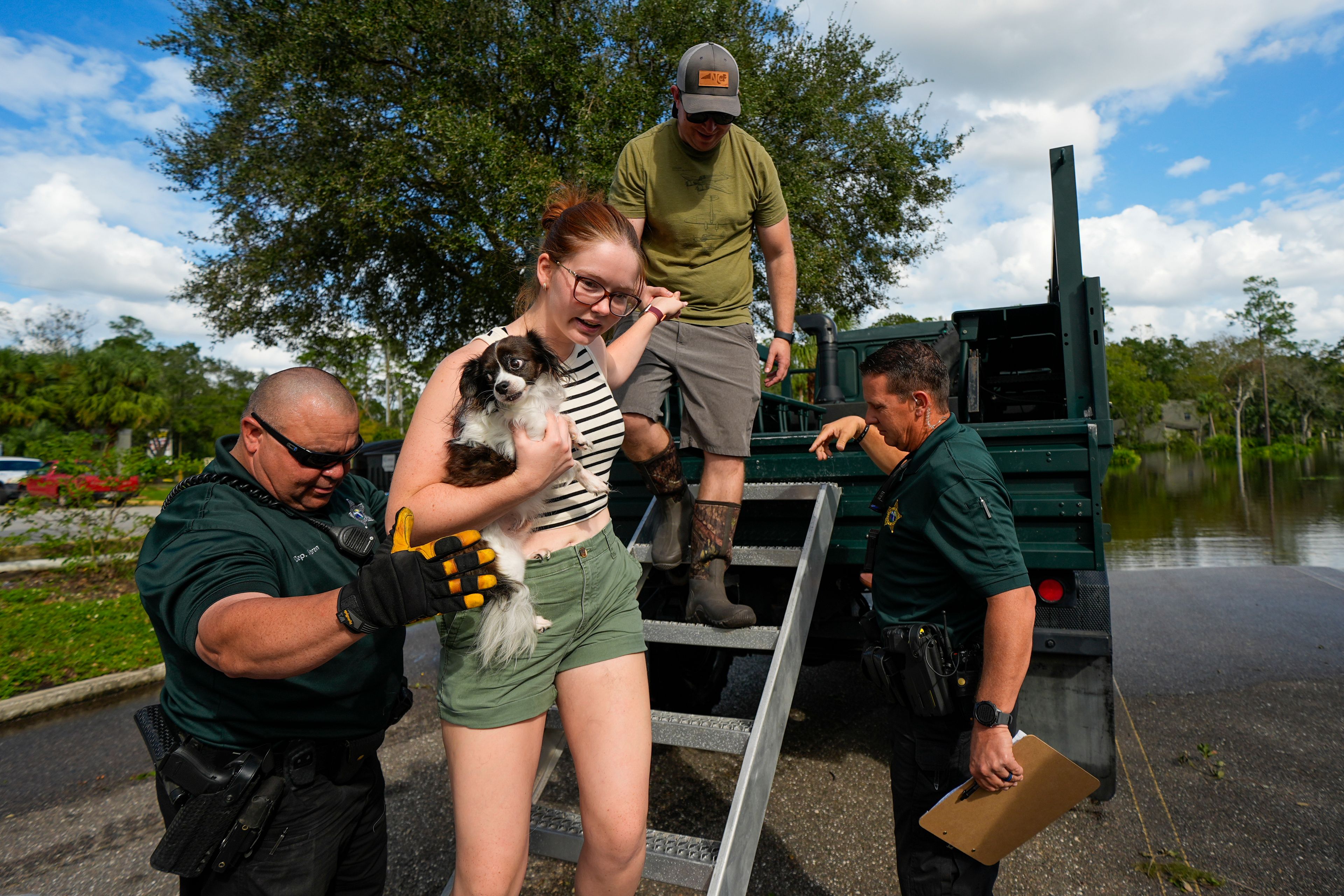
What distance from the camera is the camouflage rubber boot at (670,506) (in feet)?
9.11

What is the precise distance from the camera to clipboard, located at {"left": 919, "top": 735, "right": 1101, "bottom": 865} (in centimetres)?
197

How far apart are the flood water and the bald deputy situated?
31.8 feet

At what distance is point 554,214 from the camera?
1934mm

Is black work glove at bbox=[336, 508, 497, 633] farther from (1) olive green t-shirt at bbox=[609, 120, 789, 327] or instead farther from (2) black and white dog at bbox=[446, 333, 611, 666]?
(1) olive green t-shirt at bbox=[609, 120, 789, 327]

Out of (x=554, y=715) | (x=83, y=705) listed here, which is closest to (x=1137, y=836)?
(x=554, y=715)

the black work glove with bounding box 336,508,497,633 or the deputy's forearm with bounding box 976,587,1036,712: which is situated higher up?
the black work glove with bounding box 336,508,497,633

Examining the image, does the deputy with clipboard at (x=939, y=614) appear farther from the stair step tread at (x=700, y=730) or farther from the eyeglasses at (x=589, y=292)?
the eyeglasses at (x=589, y=292)

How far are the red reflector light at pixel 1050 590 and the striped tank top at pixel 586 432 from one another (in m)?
2.03

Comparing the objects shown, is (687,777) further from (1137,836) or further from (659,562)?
(1137,836)

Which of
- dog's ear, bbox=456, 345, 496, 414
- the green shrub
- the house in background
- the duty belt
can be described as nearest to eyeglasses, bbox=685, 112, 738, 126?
dog's ear, bbox=456, 345, 496, 414

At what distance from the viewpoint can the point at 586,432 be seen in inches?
70.7

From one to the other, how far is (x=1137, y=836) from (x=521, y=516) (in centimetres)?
312

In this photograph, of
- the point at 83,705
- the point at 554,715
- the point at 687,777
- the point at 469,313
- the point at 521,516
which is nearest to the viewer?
the point at 521,516

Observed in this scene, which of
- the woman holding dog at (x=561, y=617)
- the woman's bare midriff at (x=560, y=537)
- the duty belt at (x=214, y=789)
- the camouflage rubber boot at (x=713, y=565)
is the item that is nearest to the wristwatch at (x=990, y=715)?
the camouflage rubber boot at (x=713, y=565)
